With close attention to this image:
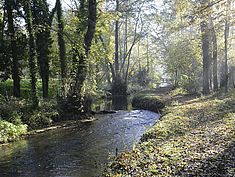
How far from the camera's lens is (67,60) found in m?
23.4

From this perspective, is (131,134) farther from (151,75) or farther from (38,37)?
(151,75)

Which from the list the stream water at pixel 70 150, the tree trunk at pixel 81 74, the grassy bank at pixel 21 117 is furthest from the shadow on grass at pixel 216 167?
the tree trunk at pixel 81 74

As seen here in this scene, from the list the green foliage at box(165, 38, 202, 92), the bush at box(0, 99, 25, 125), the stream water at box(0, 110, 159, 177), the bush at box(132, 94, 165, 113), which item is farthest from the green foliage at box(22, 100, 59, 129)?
the green foliage at box(165, 38, 202, 92)

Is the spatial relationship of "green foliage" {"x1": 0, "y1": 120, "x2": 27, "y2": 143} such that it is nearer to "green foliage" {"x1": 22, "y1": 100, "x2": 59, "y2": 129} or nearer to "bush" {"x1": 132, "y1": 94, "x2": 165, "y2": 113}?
"green foliage" {"x1": 22, "y1": 100, "x2": 59, "y2": 129}

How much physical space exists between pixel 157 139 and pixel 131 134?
4.91 metres

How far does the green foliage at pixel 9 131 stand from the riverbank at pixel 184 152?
21.6 ft

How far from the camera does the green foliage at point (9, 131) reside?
1286cm

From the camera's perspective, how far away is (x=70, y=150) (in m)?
11.0

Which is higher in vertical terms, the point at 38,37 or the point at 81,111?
the point at 38,37

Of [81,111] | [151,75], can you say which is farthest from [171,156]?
[151,75]

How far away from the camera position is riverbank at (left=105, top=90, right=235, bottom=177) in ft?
19.4

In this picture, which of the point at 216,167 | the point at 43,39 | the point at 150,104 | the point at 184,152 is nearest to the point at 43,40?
the point at 43,39

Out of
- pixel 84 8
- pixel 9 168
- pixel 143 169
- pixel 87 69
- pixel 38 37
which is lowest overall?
pixel 9 168

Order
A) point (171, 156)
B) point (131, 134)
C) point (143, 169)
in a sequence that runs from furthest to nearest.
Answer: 1. point (131, 134)
2. point (171, 156)
3. point (143, 169)
